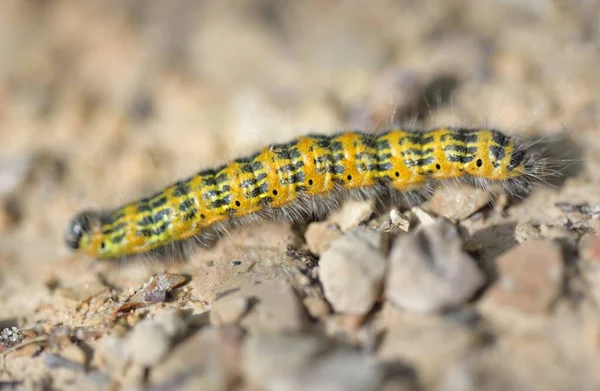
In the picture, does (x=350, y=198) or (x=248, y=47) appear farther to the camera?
(x=248, y=47)

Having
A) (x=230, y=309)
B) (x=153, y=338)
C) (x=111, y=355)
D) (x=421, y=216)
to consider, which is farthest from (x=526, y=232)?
(x=111, y=355)

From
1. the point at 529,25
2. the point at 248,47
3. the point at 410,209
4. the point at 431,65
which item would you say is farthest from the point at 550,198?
the point at 248,47

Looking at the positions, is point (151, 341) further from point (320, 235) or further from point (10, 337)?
point (320, 235)

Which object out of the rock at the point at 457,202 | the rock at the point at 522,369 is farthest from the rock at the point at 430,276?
the rock at the point at 457,202

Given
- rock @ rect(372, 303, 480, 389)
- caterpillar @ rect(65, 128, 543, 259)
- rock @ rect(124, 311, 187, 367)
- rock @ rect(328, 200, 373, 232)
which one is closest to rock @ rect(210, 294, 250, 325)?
rock @ rect(124, 311, 187, 367)

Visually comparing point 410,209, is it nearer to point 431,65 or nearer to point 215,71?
point 431,65

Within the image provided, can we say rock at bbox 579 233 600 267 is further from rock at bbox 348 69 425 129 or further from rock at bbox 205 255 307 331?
rock at bbox 348 69 425 129

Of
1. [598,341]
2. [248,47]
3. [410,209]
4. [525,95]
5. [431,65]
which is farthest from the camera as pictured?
[248,47]
